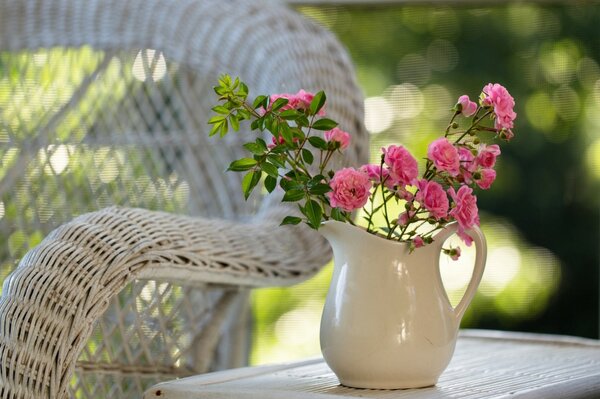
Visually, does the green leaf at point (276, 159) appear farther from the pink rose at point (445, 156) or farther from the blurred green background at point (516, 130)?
the blurred green background at point (516, 130)

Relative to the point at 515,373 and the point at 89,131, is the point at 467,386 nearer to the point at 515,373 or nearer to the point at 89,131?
the point at 515,373

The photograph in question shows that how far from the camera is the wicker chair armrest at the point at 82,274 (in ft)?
3.28

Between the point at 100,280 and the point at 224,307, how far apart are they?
0.50 meters

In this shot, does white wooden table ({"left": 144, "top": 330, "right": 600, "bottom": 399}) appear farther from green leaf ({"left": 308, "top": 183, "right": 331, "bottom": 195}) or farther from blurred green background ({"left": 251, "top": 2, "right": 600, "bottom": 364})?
blurred green background ({"left": 251, "top": 2, "right": 600, "bottom": 364})

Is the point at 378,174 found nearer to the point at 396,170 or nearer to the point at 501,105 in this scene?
the point at 396,170

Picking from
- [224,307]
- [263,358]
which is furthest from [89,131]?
[263,358]

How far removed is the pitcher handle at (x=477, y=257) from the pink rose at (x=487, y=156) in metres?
0.08

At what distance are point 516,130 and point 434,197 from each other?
1.19 m

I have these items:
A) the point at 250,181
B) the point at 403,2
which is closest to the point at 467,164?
the point at 250,181

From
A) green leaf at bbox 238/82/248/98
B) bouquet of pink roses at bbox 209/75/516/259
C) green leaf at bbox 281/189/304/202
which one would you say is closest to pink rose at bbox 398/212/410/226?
bouquet of pink roses at bbox 209/75/516/259

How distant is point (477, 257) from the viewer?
1108mm

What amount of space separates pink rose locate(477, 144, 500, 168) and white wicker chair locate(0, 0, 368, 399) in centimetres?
39

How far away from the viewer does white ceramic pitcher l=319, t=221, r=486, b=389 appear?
1033 millimetres

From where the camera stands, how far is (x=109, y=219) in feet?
3.73
